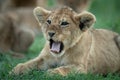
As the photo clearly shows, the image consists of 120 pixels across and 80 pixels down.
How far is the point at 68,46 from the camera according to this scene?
322 inches

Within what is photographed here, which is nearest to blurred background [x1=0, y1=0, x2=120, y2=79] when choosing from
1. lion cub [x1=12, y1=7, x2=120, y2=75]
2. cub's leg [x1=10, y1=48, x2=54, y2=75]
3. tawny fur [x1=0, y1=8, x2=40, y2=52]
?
tawny fur [x1=0, y1=8, x2=40, y2=52]

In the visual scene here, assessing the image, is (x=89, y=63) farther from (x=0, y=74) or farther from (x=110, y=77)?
(x=0, y=74)

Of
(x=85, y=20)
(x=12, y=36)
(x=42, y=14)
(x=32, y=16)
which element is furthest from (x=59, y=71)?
(x=32, y=16)

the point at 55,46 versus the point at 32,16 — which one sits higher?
the point at 55,46

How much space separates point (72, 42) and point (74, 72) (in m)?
0.40

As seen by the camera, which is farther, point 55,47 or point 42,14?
point 42,14

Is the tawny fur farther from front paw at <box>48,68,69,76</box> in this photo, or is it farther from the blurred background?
front paw at <box>48,68,69,76</box>

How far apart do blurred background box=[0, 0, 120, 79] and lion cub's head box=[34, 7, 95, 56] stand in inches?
29.5

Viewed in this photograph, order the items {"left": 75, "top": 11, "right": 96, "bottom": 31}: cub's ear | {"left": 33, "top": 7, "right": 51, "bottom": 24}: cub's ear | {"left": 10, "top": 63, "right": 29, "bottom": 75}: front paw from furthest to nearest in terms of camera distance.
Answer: {"left": 33, "top": 7, "right": 51, "bottom": 24}: cub's ear, {"left": 75, "top": 11, "right": 96, "bottom": 31}: cub's ear, {"left": 10, "top": 63, "right": 29, "bottom": 75}: front paw

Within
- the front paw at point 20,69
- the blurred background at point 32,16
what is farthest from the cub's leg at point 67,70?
the blurred background at point 32,16

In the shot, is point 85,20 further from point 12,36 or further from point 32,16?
point 32,16

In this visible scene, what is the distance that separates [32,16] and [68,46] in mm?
7062

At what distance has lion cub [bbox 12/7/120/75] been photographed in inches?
317

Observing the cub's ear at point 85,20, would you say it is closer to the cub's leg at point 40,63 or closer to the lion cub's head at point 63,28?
the lion cub's head at point 63,28
